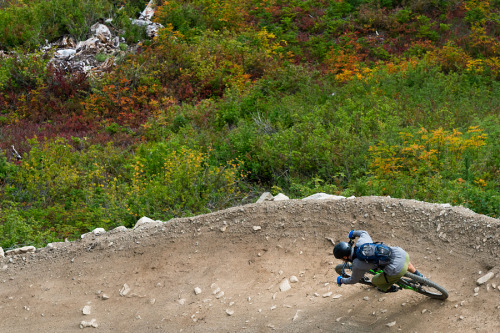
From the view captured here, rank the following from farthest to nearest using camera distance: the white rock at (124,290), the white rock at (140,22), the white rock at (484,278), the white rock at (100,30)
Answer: the white rock at (140,22)
the white rock at (100,30)
the white rock at (124,290)
the white rock at (484,278)

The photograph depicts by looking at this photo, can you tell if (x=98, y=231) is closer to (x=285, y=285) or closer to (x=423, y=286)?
(x=285, y=285)

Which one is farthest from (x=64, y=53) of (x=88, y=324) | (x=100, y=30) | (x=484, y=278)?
(x=484, y=278)

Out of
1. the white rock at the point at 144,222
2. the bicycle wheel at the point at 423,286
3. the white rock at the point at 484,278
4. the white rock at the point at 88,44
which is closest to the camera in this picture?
the bicycle wheel at the point at 423,286

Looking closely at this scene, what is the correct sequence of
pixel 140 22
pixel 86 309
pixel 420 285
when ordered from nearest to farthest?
pixel 420 285 < pixel 86 309 < pixel 140 22

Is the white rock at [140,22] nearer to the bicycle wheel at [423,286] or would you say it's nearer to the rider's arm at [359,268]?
the rider's arm at [359,268]

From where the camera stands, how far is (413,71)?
53.6 feet

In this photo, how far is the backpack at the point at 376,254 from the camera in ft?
17.3

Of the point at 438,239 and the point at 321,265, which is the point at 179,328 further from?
the point at 438,239

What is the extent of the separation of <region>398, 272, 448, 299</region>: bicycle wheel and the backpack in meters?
0.47

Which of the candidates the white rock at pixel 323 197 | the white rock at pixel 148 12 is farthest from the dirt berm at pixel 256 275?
the white rock at pixel 148 12

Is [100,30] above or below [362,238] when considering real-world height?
below

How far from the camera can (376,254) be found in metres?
5.28

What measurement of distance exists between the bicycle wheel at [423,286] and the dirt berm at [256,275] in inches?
6.5

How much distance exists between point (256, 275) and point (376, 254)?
2.53m
